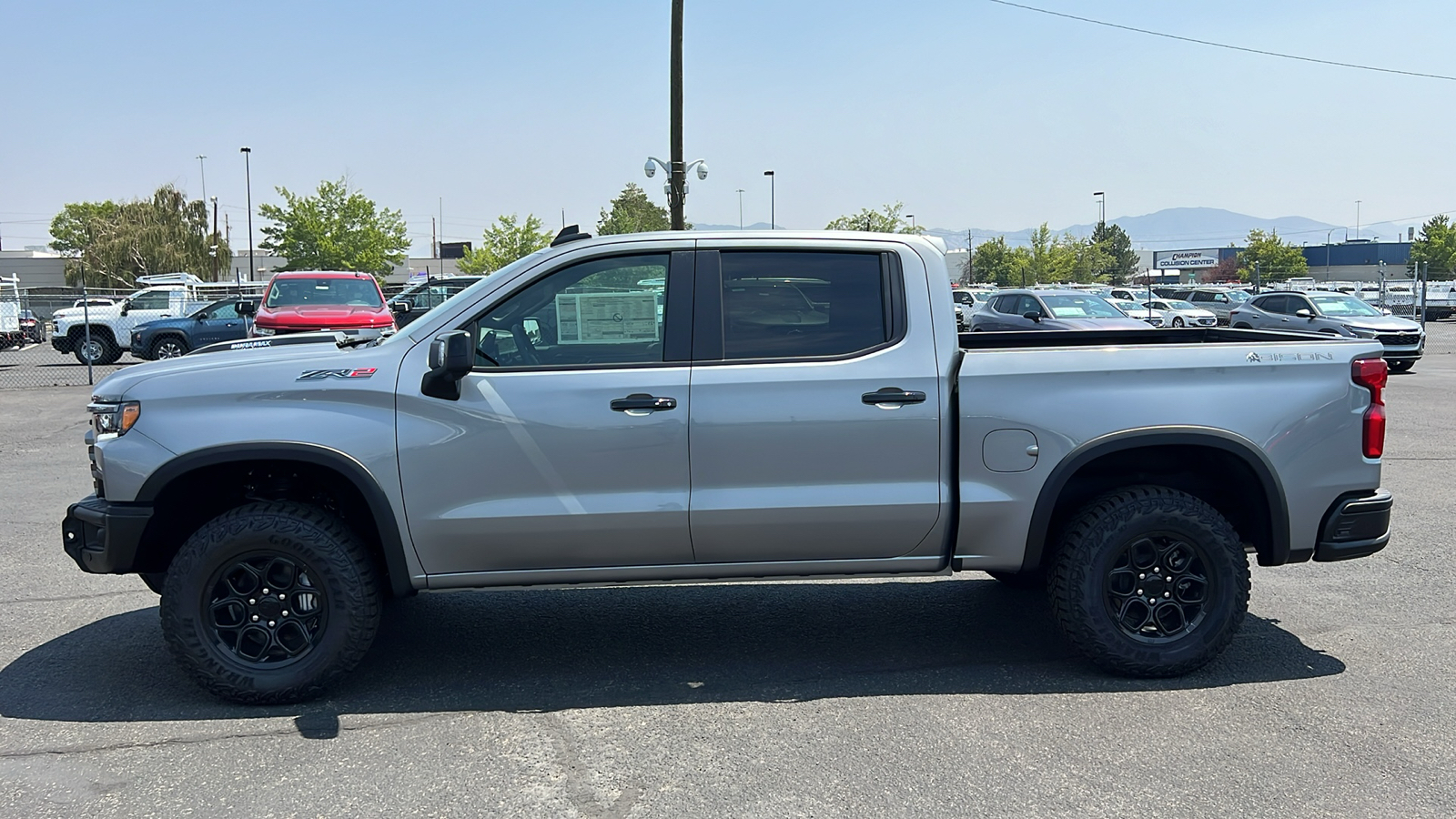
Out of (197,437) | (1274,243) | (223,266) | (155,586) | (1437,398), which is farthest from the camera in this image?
(1274,243)

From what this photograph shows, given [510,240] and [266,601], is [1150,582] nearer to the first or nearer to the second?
[266,601]

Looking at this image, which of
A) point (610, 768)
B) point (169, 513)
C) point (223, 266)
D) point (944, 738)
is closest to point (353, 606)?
point (169, 513)

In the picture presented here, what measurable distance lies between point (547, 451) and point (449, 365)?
52cm

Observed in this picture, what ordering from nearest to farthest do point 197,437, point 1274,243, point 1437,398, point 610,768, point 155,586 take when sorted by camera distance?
1. point 610,768
2. point 197,437
3. point 155,586
4. point 1437,398
5. point 1274,243

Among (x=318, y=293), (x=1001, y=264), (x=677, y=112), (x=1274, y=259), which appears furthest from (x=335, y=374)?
(x=1274, y=259)

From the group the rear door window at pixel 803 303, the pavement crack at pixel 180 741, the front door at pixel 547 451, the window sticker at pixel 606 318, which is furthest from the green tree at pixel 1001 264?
the pavement crack at pixel 180 741

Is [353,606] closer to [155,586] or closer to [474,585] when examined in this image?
[474,585]

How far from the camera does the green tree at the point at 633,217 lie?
242ft

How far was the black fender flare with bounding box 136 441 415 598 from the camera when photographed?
4.41 meters

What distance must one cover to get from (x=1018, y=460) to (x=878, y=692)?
3.64 feet

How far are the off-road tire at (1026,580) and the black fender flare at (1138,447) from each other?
125 cm

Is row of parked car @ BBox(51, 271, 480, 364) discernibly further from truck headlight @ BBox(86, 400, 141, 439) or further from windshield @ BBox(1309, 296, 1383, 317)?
windshield @ BBox(1309, 296, 1383, 317)

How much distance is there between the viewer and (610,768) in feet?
12.8

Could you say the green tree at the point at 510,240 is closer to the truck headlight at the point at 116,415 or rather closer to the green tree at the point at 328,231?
the green tree at the point at 328,231
